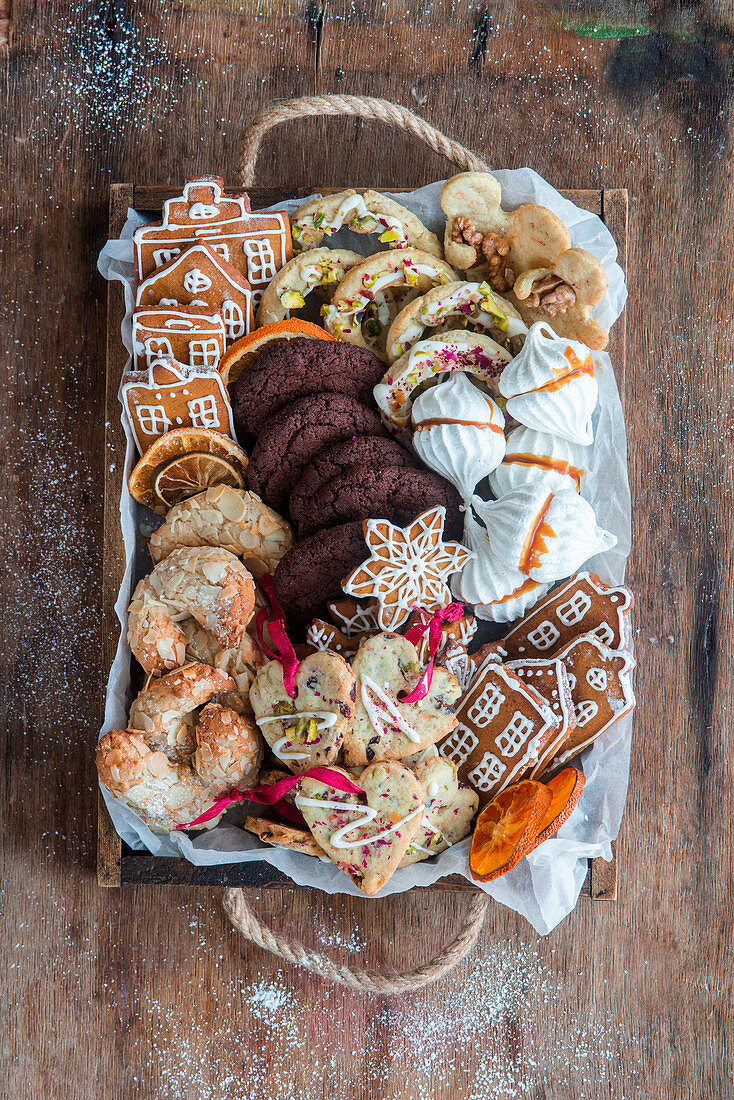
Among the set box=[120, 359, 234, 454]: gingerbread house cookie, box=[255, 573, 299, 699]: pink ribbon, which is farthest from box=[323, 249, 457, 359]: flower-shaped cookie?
box=[255, 573, 299, 699]: pink ribbon

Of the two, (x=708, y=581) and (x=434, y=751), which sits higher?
(x=708, y=581)

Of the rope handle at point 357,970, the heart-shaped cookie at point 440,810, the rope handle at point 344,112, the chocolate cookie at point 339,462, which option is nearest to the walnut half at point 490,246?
the rope handle at point 344,112

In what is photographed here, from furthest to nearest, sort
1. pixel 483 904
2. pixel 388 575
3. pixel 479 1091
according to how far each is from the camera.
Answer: pixel 479 1091 < pixel 483 904 < pixel 388 575

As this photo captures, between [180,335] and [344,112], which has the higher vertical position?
[344,112]

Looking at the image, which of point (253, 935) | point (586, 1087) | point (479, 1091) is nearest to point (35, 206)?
point (253, 935)

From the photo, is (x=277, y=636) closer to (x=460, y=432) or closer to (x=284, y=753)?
(x=284, y=753)

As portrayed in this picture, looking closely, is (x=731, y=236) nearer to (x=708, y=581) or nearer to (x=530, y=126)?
(x=530, y=126)

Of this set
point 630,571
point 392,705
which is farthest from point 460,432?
point 630,571

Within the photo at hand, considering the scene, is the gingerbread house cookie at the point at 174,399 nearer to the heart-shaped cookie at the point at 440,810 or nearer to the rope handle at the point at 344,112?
the rope handle at the point at 344,112

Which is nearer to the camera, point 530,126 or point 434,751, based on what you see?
point 434,751
